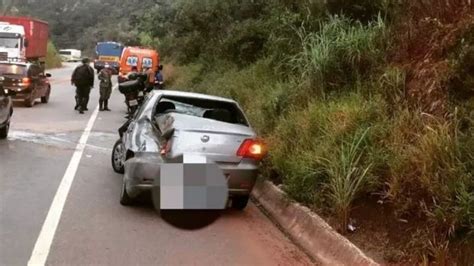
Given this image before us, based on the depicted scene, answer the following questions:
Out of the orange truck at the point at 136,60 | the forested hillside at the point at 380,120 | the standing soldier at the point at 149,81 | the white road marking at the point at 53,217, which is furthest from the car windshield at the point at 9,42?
the white road marking at the point at 53,217

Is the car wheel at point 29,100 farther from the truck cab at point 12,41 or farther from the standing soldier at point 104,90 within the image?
the truck cab at point 12,41

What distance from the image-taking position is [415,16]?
9352 mm

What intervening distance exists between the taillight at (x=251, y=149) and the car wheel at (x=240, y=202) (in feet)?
1.93

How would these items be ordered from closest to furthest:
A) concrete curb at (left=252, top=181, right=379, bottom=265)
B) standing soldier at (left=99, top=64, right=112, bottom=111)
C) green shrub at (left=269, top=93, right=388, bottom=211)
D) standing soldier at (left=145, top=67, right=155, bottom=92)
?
concrete curb at (left=252, top=181, right=379, bottom=265) → green shrub at (left=269, top=93, right=388, bottom=211) → standing soldier at (left=145, top=67, right=155, bottom=92) → standing soldier at (left=99, top=64, right=112, bottom=111)

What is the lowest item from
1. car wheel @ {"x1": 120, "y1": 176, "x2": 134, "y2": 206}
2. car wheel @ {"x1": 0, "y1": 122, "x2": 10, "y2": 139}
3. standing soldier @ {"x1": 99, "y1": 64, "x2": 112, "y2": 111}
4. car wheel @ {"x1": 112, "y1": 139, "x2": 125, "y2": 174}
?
standing soldier @ {"x1": 99, "y1": 64, "x2": 112, "y2": 111}

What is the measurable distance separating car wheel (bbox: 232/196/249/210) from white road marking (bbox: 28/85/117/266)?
2.06m

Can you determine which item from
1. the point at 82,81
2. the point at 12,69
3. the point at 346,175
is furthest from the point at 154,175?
the point at 12,69

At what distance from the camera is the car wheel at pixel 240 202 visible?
7.50m

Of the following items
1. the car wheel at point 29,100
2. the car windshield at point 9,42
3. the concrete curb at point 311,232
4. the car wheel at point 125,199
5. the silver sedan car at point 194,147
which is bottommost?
the car windshield at point 9,42

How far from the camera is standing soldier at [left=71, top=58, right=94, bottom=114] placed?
18406mm

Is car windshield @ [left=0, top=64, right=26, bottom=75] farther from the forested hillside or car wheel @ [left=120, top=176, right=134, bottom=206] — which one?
car wheel @ [left=120, top=176, right=134, bottom=206]

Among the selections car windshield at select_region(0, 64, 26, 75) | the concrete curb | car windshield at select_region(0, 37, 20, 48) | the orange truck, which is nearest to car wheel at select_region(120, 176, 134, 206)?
the concrete curb

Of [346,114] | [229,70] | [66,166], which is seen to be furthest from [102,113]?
[346,114]

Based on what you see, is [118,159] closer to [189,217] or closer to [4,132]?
[189,217]
